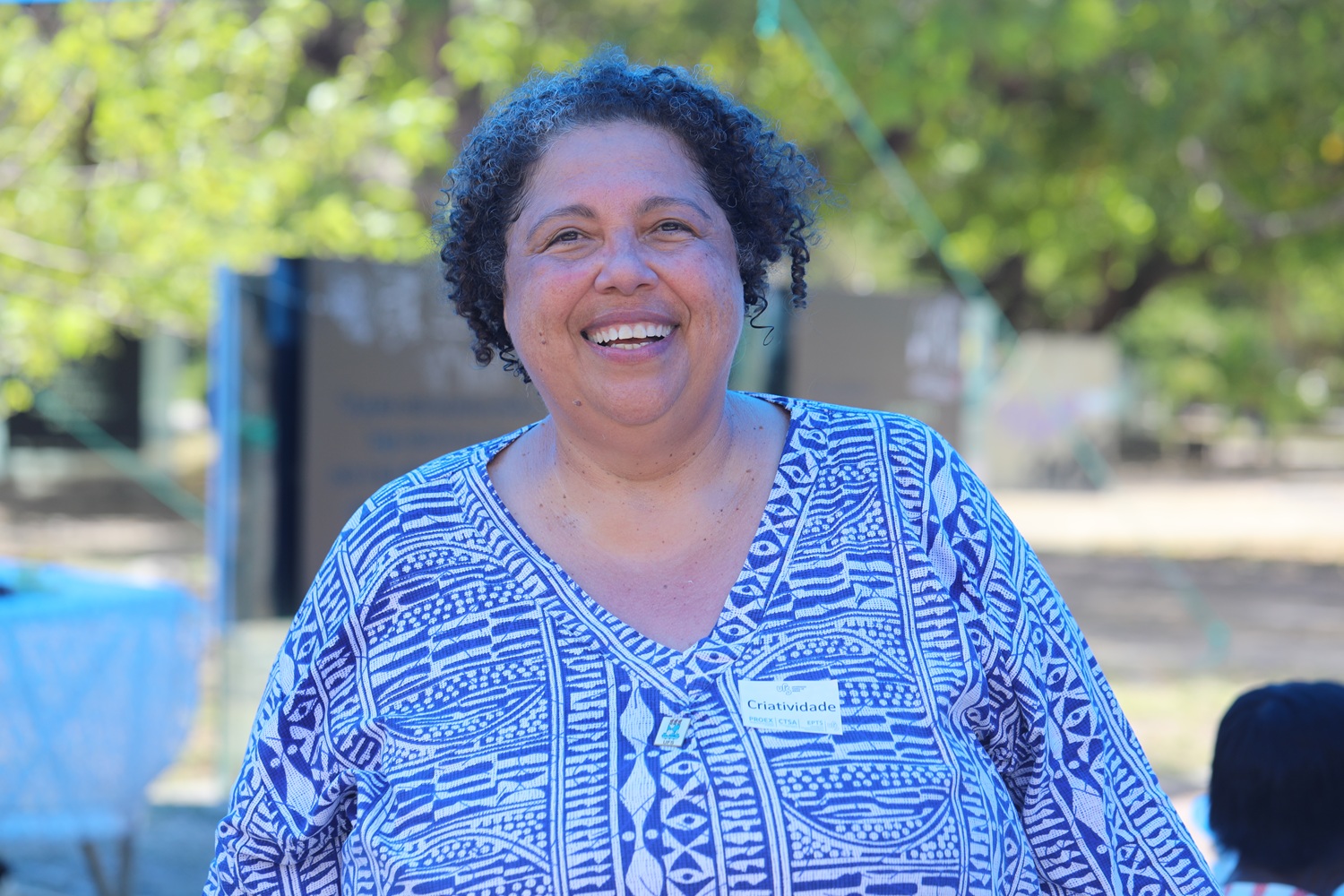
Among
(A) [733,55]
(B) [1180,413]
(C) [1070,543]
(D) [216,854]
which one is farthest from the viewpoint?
(B) [1180,413]

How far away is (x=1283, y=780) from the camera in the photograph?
249 centimetres

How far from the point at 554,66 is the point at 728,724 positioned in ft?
22.4

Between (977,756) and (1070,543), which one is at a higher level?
(1070,543)

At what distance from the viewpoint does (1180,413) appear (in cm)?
3769

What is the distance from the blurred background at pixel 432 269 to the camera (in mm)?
4582

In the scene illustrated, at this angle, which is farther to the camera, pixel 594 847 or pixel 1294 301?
pixel 1294 301

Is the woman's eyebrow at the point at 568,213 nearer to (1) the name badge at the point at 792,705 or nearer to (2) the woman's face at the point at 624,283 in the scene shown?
(2) the woman's face at the point at 624,283

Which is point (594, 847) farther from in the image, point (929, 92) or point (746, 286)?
point (929, 92)

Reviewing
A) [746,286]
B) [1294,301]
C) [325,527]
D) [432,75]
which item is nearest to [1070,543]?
[432,75]

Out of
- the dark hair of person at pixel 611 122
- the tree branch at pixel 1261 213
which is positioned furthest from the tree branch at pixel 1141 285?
the dark hair of person at pixel 611 122

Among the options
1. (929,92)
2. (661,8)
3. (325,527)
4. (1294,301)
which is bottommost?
(325,527)

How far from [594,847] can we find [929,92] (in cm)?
784

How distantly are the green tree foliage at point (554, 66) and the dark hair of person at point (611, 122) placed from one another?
11.6 inches

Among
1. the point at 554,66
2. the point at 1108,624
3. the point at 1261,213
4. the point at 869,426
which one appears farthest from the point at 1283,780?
the point at 1261,213
